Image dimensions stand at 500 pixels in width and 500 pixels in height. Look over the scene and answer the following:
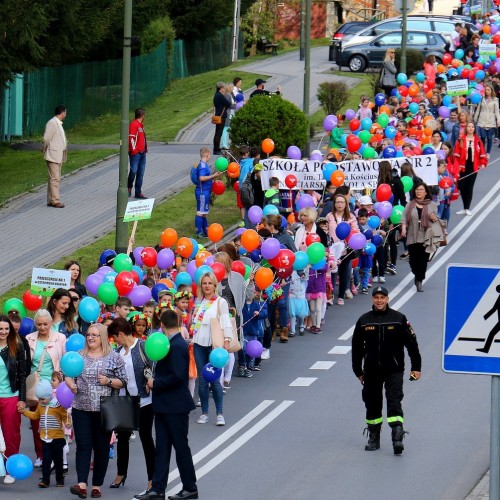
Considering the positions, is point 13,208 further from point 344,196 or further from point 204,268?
point 204,268

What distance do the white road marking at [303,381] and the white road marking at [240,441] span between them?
2.55 ft

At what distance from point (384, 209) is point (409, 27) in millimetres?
26517

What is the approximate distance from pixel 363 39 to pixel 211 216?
74.8 ft

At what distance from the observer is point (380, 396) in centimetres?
1523

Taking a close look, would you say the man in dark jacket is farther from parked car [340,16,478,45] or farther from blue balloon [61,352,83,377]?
parked car [340,16,478,45]

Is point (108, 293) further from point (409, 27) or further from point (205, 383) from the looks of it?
point (409, 27)

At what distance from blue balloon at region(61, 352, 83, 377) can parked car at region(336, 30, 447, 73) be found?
32271 millimetres

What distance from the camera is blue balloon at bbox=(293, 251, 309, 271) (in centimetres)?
1944

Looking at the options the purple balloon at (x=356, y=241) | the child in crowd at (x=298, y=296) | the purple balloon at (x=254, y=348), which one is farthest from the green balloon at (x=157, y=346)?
the purple balloon at (x=356, y=241)

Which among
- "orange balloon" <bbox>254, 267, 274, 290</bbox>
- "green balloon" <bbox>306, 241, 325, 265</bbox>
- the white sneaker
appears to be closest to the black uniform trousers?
the white sneaker

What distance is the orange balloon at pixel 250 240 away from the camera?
1900 cm

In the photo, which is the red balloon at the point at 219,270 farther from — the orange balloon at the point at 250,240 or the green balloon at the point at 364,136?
the green balloon at the point at 364,136

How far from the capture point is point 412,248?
74.6ft

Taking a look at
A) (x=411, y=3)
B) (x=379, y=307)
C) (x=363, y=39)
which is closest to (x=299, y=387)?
(x=379, y=307)
